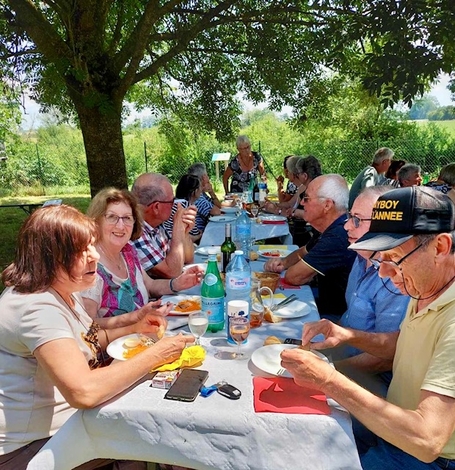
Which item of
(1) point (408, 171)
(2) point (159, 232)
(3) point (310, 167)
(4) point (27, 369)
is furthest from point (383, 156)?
(4) point (27, 369)

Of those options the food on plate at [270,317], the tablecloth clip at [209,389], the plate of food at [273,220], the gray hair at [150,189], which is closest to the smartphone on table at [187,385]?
the tablecloth clip at [209,389]

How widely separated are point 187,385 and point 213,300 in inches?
22.5

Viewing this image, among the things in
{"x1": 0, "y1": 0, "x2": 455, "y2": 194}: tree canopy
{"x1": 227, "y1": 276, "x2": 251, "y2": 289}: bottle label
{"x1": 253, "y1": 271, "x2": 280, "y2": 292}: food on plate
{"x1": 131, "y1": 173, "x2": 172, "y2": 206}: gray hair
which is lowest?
{"x1": 253, "y1": 271, "x2": 280, "y2": 292}: food on plate

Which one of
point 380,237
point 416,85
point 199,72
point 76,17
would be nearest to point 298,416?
point 380,237

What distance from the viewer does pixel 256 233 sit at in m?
4.79

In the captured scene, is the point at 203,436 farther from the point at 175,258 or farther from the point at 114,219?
the point at 175,258

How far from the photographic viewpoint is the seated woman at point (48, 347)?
1458mm

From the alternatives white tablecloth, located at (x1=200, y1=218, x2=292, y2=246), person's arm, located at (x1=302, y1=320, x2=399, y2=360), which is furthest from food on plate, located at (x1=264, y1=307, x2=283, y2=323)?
white tablecloth, located at (x1=200, y1=218, x2=292, y2=246)

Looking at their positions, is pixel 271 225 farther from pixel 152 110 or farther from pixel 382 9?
pixel 152 110

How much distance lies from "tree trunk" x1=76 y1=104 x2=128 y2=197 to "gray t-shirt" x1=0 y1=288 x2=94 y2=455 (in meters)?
4.64

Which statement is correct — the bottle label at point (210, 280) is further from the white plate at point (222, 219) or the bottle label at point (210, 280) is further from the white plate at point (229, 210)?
the white plate at point (229, 210)

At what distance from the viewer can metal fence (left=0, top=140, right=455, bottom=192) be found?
15.3m

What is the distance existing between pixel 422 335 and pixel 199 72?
7.42 metres

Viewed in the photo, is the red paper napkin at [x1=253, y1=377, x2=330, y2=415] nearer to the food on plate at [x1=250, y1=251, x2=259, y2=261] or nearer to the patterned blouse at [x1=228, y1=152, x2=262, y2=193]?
the food on plate at [x1=250, y1=251, x2=259, y2=261]
